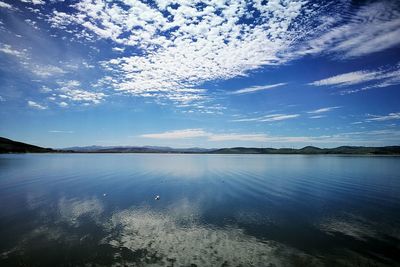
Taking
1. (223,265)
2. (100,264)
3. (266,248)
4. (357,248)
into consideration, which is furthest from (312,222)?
(100,264)

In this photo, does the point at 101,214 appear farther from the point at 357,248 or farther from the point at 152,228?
the point at 357,248

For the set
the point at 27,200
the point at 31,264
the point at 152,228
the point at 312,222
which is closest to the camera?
the point at 31,264

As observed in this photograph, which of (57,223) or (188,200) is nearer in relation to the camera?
(57,223)

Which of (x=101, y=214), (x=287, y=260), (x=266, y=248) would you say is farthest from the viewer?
(x=101, y=214)

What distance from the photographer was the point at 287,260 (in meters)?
11.9

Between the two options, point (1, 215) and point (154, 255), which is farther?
point (1, 215)

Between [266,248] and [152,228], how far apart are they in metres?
7.14

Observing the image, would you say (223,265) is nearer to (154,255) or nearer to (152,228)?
(154,255)

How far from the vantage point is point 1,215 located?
19.0m

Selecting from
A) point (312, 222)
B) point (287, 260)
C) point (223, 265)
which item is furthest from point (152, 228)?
point (312, 222)

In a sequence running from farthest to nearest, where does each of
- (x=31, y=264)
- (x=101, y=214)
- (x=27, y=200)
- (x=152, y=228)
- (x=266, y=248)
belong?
(x=27, y=200) < (x=101, y=214) < (x=152, y=228) < (x=266, y=248) < (x=31, y=264)

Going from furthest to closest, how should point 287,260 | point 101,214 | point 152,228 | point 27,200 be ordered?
point 27,200
point 101,214
point 152,228
point 287,260

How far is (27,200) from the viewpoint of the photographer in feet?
80.8

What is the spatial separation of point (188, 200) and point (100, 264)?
578 inches
